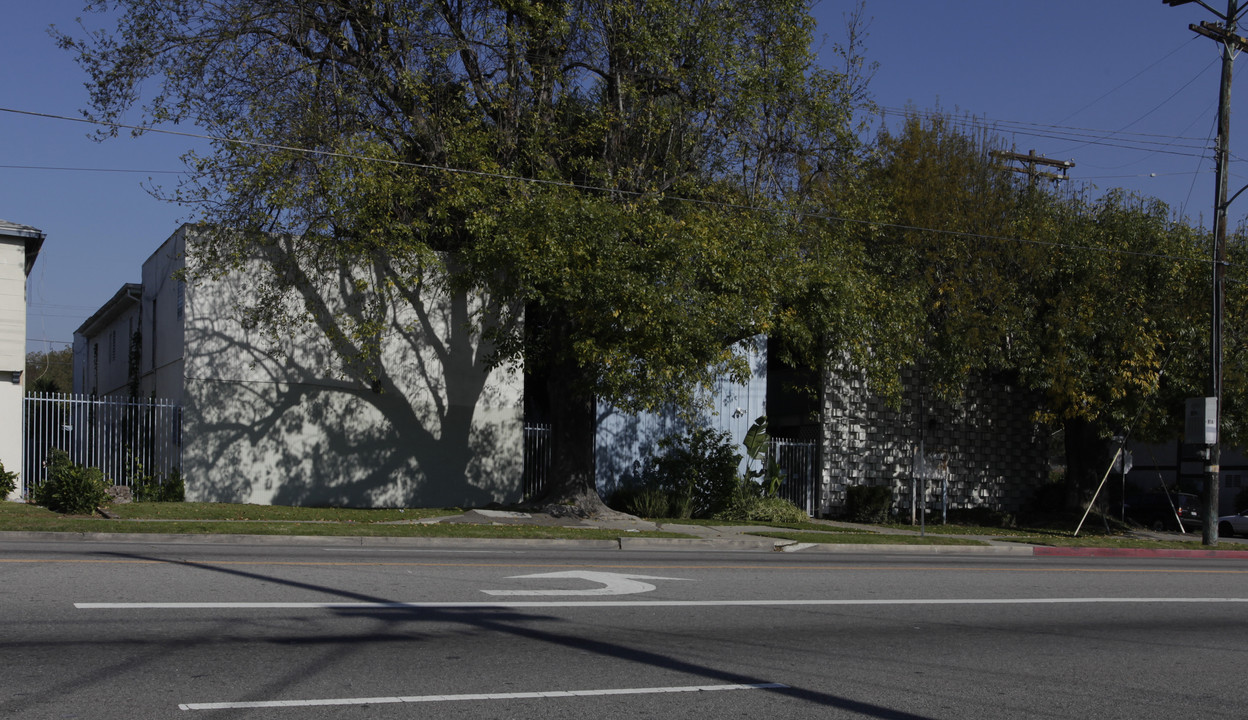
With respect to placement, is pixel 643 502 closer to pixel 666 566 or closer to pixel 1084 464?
pixel 666 566

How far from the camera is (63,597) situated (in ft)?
27.7

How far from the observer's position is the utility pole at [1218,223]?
76.0 ft

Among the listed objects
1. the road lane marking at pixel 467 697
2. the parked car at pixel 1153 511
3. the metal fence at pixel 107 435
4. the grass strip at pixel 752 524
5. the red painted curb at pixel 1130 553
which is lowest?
the parked car at pixel 1153 511

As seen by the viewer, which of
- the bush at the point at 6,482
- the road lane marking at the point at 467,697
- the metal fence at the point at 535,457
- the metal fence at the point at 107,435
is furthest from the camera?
the metal fence at the point at 535,457

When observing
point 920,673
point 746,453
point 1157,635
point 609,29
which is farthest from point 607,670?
point 746,453

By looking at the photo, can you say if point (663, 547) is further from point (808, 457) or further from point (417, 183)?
point (808, 457)

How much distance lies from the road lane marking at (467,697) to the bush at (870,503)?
21.0m

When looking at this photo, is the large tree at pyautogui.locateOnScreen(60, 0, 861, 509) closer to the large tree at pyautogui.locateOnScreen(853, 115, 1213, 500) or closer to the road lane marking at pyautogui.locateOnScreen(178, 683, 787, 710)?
the large tree at pyautogui.locateOnScreen(853, 115, 1213, 500)

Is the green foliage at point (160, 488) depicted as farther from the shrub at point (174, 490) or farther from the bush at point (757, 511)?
the bush at point (757, 511)

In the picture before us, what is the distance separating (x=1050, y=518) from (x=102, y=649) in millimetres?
26705

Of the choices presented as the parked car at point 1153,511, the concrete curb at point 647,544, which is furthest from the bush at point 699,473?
the parked car at point 1153,511

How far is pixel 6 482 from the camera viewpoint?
20.4 meters

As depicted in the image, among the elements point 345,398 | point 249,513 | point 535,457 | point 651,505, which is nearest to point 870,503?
point 651,505

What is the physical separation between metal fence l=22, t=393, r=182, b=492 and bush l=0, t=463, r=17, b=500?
0.67 meters
